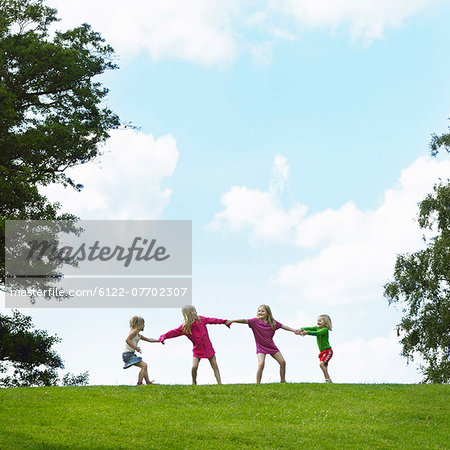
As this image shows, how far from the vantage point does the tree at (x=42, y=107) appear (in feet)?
88.7

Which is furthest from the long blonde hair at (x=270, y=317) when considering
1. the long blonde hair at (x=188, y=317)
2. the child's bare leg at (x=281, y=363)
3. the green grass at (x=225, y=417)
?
the long blonde hair at (x=188, y=317)

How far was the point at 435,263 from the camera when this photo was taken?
33.7 metres

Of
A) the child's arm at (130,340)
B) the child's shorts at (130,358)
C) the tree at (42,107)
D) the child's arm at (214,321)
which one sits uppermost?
the tree at (42,107)

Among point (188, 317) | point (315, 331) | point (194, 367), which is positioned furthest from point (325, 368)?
point (188, 317)

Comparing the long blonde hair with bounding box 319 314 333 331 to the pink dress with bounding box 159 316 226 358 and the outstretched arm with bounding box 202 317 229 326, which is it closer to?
the outstretched arm with bounding box 202 317 229 326

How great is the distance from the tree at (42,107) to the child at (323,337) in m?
12.6

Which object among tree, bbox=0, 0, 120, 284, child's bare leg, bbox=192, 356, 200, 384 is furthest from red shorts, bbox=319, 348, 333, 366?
tree, bbox=0, 0, 120, 284

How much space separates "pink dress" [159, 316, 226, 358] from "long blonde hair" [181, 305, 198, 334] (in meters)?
0.11

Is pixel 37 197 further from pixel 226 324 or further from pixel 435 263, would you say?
pixel 435 263

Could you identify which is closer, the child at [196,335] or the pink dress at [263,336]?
the child at [196,335]

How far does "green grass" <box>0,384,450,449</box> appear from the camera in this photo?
13.9 m

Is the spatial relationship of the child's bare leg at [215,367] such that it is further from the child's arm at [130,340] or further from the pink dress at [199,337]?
the child's arm at [130,340]

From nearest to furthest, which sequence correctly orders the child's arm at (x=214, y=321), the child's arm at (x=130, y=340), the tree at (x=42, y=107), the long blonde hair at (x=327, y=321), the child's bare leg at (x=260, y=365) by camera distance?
the child's arm at (x=130, y=340)
the child's arm at (x=214, y=321)
the child's bare leg at (x=260, y=365)
the long blonde hair at (x=327, y=321)
the tree at (x=42, y=107)

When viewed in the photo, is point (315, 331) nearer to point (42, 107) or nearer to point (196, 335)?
point (196, 335)
